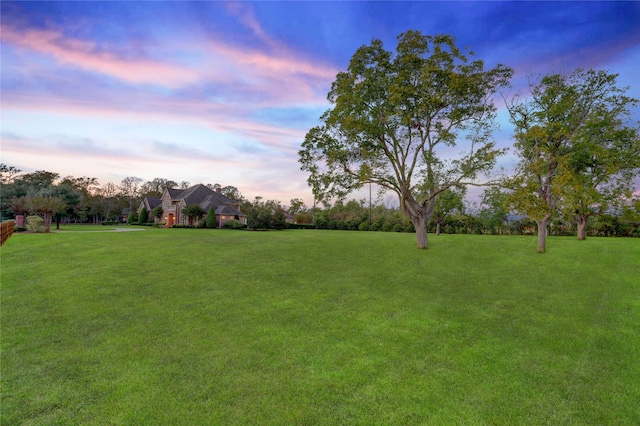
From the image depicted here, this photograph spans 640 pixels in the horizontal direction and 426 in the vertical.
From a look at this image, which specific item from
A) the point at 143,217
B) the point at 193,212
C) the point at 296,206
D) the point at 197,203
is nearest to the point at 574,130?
the point at 193,212

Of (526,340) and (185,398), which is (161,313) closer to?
(185,398)

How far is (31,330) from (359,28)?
1804 cm

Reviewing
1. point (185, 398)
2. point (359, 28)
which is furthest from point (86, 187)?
point (185, 398)

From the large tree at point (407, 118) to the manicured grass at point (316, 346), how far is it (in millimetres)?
7094

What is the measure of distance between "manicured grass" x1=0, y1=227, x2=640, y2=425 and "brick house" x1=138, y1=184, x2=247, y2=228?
116 feet

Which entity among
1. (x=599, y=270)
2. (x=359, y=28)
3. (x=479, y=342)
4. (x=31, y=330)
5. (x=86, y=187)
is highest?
(x=359, y=28)

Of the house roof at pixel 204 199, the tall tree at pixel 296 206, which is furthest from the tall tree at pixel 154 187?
the tall tree at pixel 296 206

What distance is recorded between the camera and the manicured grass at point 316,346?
383cm

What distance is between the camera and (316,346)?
5621mm

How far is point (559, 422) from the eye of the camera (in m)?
3.64

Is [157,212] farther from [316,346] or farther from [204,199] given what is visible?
[316,346]

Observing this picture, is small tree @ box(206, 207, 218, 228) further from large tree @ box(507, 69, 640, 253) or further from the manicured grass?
large tree @ box(507, 69, 640, 253)

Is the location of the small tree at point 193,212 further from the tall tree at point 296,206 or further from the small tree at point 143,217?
the tall tree at point 296,206

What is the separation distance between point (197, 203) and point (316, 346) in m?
48.0
